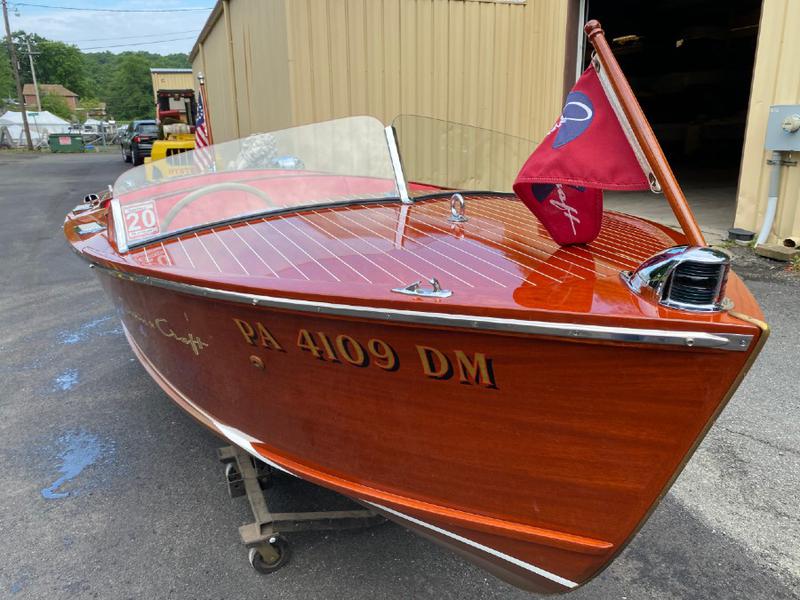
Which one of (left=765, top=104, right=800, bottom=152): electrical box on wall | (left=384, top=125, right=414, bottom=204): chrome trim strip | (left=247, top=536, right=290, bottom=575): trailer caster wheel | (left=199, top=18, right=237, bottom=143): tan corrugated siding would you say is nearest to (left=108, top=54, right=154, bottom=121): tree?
(left=199, top=18, right=237, bottom=143): tan corrugated siding

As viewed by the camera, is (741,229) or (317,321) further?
(741,229)

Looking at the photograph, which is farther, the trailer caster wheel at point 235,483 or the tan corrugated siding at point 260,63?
the tan corrugated siding at point 260,63

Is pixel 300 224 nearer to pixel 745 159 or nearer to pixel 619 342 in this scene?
pixel 619 342

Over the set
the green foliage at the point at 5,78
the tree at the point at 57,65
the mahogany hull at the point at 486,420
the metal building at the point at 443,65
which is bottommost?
the mahogany hull at the point at 486,420

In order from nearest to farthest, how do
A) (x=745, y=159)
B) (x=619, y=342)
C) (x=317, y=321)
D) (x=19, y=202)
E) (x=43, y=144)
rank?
(x=619, y=342) → (x=317, y=321) → (x=745, y=159) → (x=19, y=202) → (x=43, y=144)

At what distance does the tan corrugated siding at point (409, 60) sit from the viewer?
679 centimetres

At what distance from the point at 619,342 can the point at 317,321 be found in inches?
34.2

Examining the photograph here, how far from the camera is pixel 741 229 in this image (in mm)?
6504

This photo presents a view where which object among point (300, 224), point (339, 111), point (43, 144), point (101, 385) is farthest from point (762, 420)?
point (43, 144)

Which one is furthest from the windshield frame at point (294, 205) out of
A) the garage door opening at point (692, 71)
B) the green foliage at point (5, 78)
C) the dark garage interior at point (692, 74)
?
the green foliage at point (5, 78)

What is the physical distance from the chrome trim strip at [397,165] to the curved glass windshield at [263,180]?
0.02 metres

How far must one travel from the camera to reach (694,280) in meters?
1.40

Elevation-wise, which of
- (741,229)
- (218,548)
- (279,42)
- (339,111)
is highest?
(279,42)

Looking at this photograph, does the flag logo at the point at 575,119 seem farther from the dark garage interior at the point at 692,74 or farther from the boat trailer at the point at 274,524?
the dark garage interior at the point at 692,74
